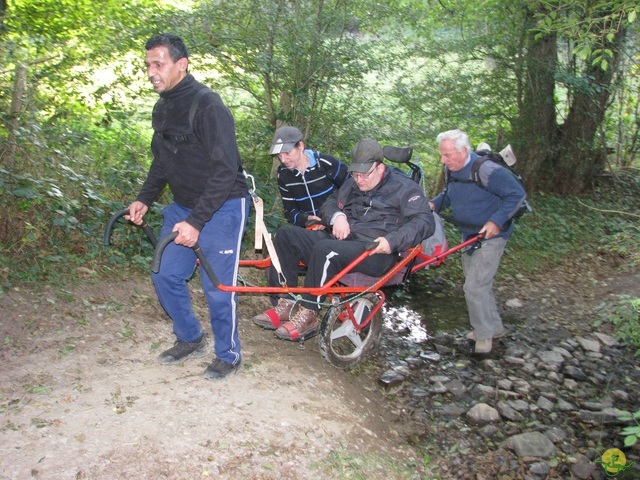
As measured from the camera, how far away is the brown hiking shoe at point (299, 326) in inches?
194

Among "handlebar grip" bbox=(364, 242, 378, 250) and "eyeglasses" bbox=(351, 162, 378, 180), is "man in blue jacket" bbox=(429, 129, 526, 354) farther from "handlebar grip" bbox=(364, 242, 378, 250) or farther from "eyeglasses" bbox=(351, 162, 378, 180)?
"handlebar grip" bbox=(364, 242, 378, 250)

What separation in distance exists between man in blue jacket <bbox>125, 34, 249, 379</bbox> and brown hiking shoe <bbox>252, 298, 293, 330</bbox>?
73cm

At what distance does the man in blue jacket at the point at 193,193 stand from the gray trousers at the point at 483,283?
8.86 feet

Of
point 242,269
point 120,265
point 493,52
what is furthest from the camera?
point 493,52

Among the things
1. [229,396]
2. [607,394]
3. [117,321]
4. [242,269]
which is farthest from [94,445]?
[607,394]

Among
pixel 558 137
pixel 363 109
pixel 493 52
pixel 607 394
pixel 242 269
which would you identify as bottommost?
pixel 607 394

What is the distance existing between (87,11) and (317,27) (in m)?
3.00

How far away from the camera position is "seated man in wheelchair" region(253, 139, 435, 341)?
4828mm

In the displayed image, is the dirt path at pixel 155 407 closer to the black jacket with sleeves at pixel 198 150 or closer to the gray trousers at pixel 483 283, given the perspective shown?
the black jacket with sleeves at pixel 198 150

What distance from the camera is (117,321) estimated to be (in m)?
5.06

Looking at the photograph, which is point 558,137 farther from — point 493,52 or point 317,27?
point 317,27

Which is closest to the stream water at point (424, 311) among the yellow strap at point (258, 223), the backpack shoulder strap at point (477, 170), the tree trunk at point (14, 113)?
the backpack shoulder strap at point (477, 170)

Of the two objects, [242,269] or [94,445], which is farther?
[242,269]

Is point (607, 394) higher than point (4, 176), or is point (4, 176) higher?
point (4, 176)
